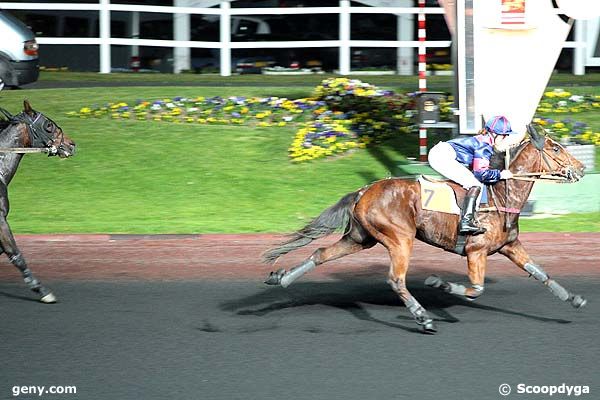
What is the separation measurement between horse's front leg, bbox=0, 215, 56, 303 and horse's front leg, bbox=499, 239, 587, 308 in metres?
3.95

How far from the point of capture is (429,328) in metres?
7.89

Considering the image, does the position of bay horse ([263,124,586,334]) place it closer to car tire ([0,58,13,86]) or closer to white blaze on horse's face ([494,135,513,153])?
white blaze on horse's face ([494,135,513,153])

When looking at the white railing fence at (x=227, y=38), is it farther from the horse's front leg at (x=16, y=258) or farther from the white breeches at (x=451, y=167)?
the white breeches at (x=451, y=167)

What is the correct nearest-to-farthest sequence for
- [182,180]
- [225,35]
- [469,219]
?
1. [469,219]
2. [182,180]
3. [225,35]

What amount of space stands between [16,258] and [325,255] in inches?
105

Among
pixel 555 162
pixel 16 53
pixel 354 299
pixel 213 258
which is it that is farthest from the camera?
pixel 16 53

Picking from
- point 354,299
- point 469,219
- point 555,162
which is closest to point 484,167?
point 469,219

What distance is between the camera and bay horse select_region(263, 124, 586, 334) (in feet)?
26.5

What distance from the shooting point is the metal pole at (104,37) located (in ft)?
70.6

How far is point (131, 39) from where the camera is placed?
22125 mm

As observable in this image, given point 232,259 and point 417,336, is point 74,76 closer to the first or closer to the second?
point 232,259

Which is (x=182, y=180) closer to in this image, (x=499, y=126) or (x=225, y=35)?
(x=499, y=126)

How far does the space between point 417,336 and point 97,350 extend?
7.93ft

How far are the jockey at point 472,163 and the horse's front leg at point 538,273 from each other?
1.33 feet
